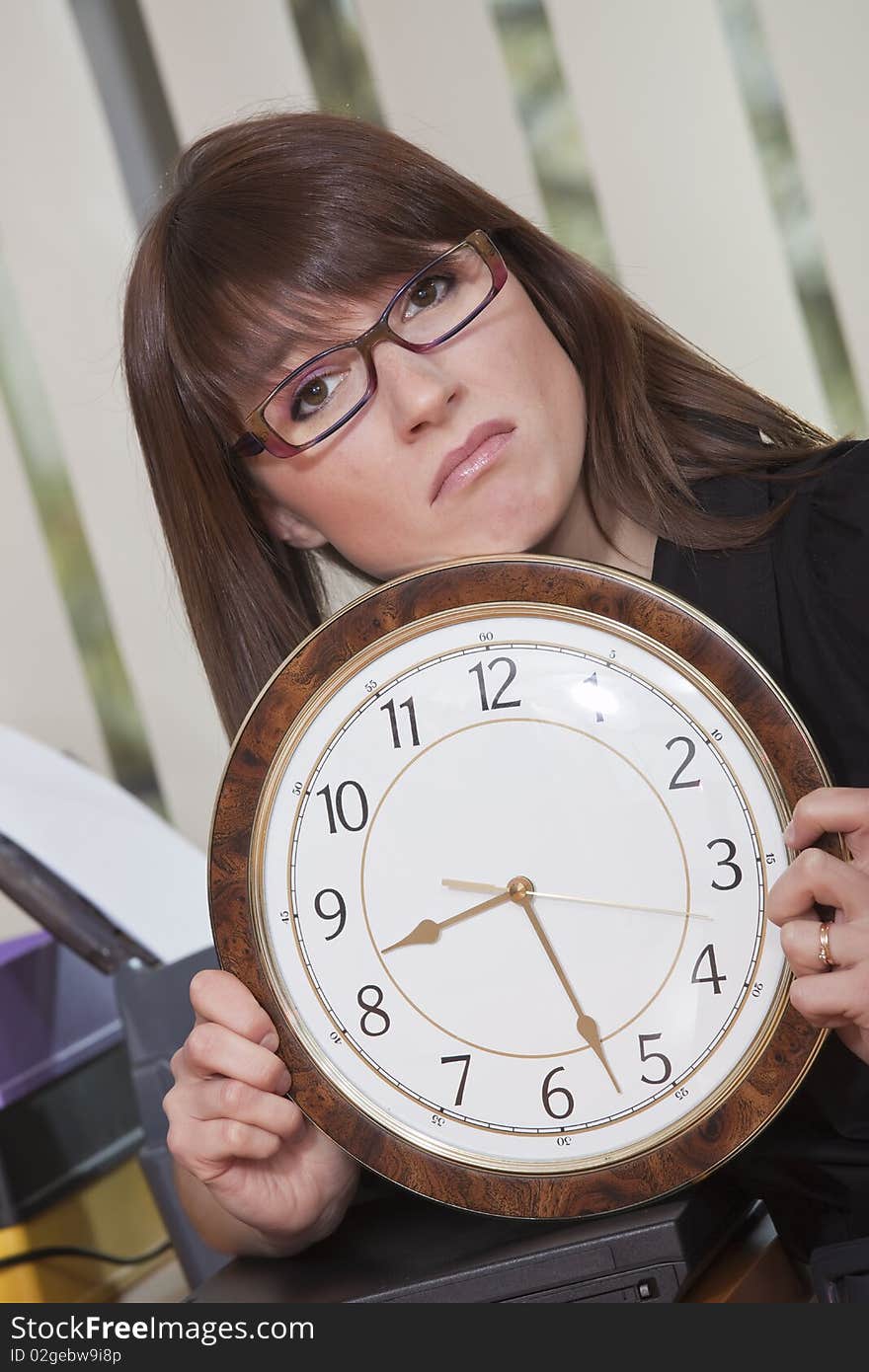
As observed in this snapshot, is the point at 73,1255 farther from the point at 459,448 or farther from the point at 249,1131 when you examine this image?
the point at 459,448

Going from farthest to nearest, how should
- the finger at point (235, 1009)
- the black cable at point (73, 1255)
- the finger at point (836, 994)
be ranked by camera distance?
the black cable at point (73, 1255) → the finger at point (235, 1009) → the finger at point (836, 994)

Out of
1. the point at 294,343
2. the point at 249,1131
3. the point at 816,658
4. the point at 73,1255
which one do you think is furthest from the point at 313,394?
the point at 73,1255

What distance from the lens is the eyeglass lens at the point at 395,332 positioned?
880 millimetres

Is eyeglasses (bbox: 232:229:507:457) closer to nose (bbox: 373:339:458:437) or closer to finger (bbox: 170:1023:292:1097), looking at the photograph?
nose (bbox: 373:339:458:437)

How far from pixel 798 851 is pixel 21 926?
1.59 meters

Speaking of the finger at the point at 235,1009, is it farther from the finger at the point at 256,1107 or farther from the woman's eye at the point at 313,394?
the woman's eye at the point at 313,394

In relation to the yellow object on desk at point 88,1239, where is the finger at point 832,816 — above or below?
above

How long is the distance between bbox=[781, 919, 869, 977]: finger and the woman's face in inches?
12.9

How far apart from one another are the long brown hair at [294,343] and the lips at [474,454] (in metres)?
0.11

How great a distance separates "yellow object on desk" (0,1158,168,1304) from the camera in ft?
3.87

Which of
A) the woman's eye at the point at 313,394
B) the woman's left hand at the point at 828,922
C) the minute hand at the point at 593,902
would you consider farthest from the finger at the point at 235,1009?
the woman's eye at the point at 313,394

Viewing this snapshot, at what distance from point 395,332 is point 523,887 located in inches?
15.6

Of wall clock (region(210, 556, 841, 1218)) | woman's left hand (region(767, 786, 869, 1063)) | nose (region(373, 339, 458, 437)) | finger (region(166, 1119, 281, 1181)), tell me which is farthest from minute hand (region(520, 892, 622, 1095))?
nose (region(373, 339, 458, 437))

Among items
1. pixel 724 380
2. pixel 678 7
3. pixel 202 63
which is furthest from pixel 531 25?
pixel 724 380
